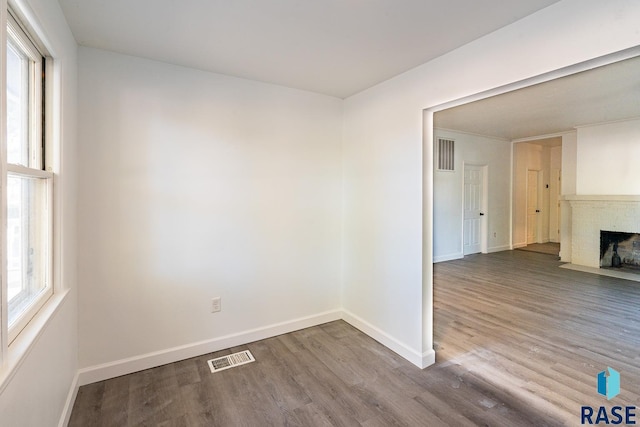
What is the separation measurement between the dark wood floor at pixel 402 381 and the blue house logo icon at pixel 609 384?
4cm

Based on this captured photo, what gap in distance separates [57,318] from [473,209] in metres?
6.93

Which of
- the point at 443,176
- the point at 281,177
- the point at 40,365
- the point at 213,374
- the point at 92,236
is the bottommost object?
the point at 213,374

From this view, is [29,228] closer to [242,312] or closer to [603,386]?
[242,312]

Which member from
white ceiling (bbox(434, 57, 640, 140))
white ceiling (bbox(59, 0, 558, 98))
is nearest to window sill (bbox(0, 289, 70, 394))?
white ceiling (bbox(59, 0, 558, 98))

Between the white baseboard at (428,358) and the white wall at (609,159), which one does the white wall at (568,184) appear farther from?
the white baseboard at (428,358)

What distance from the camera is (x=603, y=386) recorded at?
2121mm

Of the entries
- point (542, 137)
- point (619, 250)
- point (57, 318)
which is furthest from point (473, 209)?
point (57, 318)

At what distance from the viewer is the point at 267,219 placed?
114 inches

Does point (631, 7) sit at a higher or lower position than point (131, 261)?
higher

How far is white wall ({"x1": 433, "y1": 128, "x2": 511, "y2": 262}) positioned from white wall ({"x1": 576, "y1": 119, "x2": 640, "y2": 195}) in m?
1.43

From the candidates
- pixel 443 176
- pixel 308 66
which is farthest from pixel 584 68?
pixel 443 176

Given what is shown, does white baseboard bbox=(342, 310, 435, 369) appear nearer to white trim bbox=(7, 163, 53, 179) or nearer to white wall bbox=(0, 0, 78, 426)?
white wall bbox=(0, 0, 78, 426)

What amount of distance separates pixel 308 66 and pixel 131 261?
210 cm

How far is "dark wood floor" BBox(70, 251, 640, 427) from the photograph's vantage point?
6.16ft
